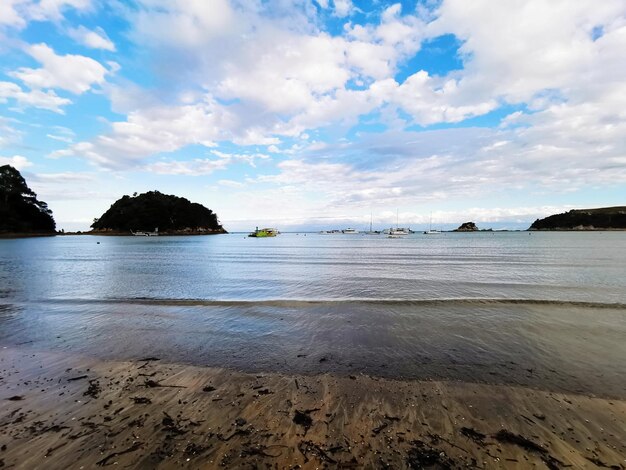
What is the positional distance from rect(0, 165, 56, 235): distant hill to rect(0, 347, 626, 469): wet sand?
7023 inches

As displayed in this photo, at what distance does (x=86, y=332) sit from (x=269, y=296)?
9382mm

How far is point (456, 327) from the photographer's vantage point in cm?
1173

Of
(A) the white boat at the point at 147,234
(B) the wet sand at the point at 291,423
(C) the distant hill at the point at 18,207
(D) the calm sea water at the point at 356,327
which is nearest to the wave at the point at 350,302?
(D) the calm sea water at the point at 356,327

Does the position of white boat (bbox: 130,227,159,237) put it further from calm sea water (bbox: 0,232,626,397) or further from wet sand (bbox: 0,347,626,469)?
wet sand (bbox: 0,347,626,469)

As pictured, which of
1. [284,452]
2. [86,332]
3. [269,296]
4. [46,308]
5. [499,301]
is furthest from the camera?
[269,296]

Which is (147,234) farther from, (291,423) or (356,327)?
(291,423)

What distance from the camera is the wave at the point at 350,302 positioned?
15812 mm

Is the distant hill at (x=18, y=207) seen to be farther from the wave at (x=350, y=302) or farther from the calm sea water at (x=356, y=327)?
the wave at (x=350, y=302)

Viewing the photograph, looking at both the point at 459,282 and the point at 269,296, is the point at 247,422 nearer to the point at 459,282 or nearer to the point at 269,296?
the point at 269,296

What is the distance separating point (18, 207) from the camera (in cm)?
14125

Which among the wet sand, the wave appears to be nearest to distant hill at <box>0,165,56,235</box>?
the wave

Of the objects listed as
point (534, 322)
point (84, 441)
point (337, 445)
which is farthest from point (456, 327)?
point (84, 441)

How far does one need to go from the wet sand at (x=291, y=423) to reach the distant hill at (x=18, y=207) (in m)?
178

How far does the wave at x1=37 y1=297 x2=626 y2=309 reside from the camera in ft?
51.9
